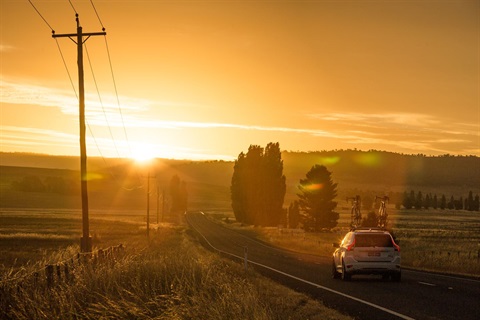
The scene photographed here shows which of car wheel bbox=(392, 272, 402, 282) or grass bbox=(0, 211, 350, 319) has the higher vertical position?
grass bbox=(0, 211, 350, 319)

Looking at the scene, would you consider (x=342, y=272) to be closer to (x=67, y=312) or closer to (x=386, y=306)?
(x=386, y=306)

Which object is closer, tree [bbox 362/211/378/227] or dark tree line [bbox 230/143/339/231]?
tree [bbox 362/211/378/227]

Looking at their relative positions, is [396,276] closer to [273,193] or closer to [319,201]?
[319,201]

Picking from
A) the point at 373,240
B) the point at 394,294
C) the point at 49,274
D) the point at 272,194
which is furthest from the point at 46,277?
the point at 272,194

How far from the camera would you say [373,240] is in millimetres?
24984

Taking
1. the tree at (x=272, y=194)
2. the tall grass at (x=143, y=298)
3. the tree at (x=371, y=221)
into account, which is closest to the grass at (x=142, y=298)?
the tall grass at (x=143, y=298)

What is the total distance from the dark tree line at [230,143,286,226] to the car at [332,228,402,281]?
81.2m

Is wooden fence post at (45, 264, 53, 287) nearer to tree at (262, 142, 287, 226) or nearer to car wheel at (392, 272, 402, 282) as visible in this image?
car wheel at (392, 272, 402, 282)

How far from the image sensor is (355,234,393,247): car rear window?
980 inches

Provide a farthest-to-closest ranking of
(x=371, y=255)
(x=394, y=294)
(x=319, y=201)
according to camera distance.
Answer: (x=319, y=201) → (x=371, y=255) → (x=394, y=294)

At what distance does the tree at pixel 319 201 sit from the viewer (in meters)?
93.9

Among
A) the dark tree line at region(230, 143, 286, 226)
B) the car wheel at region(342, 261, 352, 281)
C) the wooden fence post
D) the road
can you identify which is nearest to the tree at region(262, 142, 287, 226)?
the dark tree line at region(230, 143, 286, 226)

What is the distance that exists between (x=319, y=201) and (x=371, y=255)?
69817mm

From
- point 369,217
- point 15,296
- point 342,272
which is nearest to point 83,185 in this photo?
point 342,272
